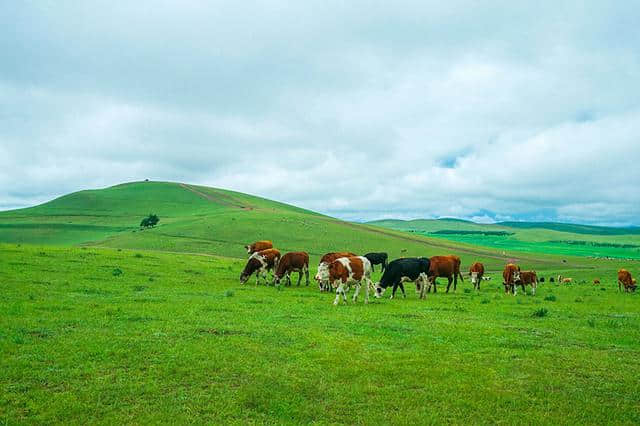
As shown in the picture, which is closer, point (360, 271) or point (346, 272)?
point (346, 272)

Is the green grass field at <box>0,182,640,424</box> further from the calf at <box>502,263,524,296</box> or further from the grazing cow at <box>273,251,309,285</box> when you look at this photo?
the calf at <box>502,263,524,296</box>

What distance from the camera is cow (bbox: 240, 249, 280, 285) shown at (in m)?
27.2

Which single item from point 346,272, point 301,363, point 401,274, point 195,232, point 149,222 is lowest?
point 301,363

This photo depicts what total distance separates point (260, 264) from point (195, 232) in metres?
59.2

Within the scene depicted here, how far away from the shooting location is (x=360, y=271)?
67.4ft

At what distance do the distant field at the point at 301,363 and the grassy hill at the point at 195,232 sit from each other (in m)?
50.1

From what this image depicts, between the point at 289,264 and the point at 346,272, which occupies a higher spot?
the point at 346,272

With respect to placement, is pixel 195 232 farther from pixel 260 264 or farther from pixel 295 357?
pixel 295 357

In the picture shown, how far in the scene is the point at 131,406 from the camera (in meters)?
7.88

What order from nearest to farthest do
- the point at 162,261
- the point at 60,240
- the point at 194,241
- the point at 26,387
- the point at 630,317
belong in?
the point at 26,387
the point at 630,317
the point at 162,261
the point at 194,241
the point at 60,240

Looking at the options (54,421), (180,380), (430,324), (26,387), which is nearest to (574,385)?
(430,324)

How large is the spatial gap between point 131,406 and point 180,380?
129 cm

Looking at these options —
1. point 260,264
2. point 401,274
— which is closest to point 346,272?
point 401,274

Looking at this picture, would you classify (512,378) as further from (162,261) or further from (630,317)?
(162,261)
